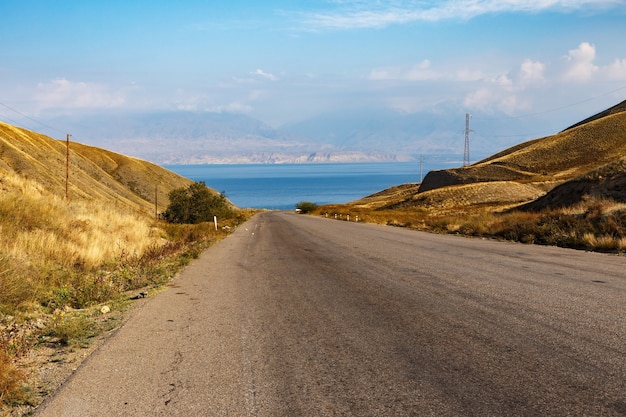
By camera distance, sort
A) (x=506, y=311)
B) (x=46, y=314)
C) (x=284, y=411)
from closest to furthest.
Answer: (x=284, y=411)
(x=506, y=311)
(x=46, y=314)

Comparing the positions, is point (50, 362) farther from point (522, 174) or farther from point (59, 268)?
point (522, 174)

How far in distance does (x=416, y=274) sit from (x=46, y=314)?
7029 millimetres

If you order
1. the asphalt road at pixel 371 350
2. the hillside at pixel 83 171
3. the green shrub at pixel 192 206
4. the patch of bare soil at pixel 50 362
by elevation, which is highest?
the hillside at pixel 83 171

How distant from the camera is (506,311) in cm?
719

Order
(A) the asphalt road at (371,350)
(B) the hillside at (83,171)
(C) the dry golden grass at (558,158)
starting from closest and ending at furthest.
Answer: (A) the asphalt road at (371,350) → (B) the hillside at (83,171) → (C) the dry golden grass at (558,158)

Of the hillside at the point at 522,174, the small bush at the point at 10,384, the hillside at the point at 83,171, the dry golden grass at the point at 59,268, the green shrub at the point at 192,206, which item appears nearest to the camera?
the small bush at the point at 10,384

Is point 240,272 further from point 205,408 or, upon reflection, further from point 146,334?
point 205,408

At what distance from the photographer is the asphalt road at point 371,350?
4.28m

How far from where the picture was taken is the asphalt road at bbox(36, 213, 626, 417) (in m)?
4.28

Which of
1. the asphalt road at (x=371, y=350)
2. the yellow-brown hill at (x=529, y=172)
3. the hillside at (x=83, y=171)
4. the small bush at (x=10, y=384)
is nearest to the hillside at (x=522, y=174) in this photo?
the yellow-brown hill at (x=529, y=172)

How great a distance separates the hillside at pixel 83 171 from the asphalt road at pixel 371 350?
18732 millimetres

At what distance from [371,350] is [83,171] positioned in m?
78.4

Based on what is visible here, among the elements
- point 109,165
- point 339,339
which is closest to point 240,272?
point 339,339

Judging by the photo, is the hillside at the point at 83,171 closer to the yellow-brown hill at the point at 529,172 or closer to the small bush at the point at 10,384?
the small bush at the point at 10,384
